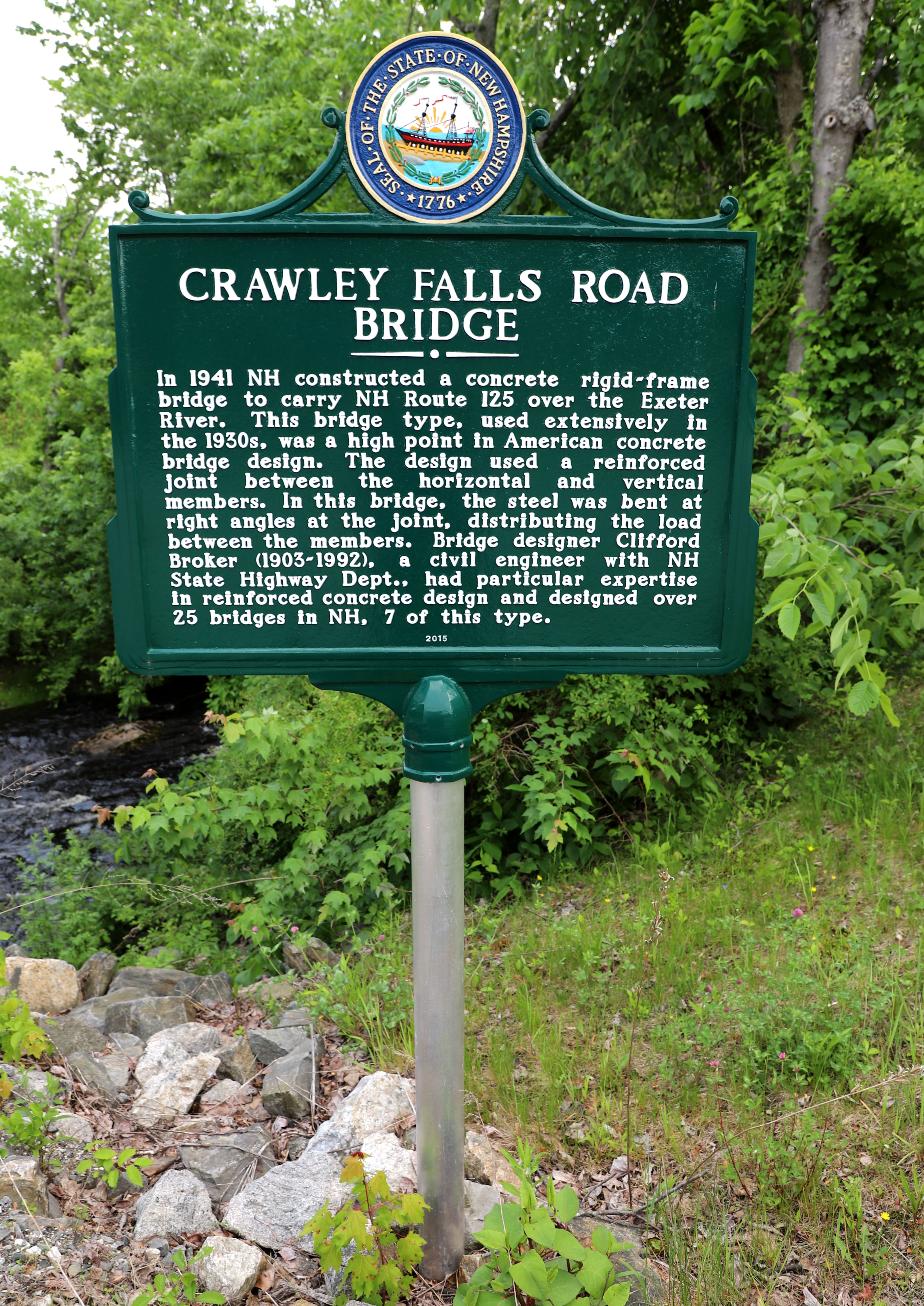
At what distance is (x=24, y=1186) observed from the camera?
285cm

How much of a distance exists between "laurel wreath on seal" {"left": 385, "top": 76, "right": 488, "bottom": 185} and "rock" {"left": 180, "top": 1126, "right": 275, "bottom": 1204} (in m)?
3.05

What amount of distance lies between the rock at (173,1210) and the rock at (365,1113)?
1.17 ft

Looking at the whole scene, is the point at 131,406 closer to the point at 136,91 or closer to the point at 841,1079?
the point at 841,1079

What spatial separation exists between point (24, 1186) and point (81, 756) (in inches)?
409

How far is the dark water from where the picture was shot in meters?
9.84

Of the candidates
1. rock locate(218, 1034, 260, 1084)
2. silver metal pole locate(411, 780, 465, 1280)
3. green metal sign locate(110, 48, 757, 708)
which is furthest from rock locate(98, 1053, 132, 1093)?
green metal sign locate(110, 48, 757, 708)

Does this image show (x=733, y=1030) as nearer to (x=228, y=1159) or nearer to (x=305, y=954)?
(x=228, y=1159)

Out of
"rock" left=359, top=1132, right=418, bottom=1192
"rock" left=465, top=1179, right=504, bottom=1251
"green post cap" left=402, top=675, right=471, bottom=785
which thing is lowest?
"rock" left=465, top=1179, right=504, bottom=1251

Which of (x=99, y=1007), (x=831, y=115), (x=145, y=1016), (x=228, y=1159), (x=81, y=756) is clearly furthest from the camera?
(x=81, y=756)

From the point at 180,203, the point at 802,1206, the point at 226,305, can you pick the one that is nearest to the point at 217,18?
the point at 180,203

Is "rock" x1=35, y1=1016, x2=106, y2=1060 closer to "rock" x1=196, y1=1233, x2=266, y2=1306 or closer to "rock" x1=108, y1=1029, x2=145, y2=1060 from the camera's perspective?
"rock" x1=108, y1=1029, x2=145, y2=1060

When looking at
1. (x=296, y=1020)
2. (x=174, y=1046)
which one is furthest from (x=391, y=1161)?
(x=174, y=1046)

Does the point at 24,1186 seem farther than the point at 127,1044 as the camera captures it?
No


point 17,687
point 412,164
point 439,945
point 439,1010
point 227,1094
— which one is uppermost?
point 412,164
